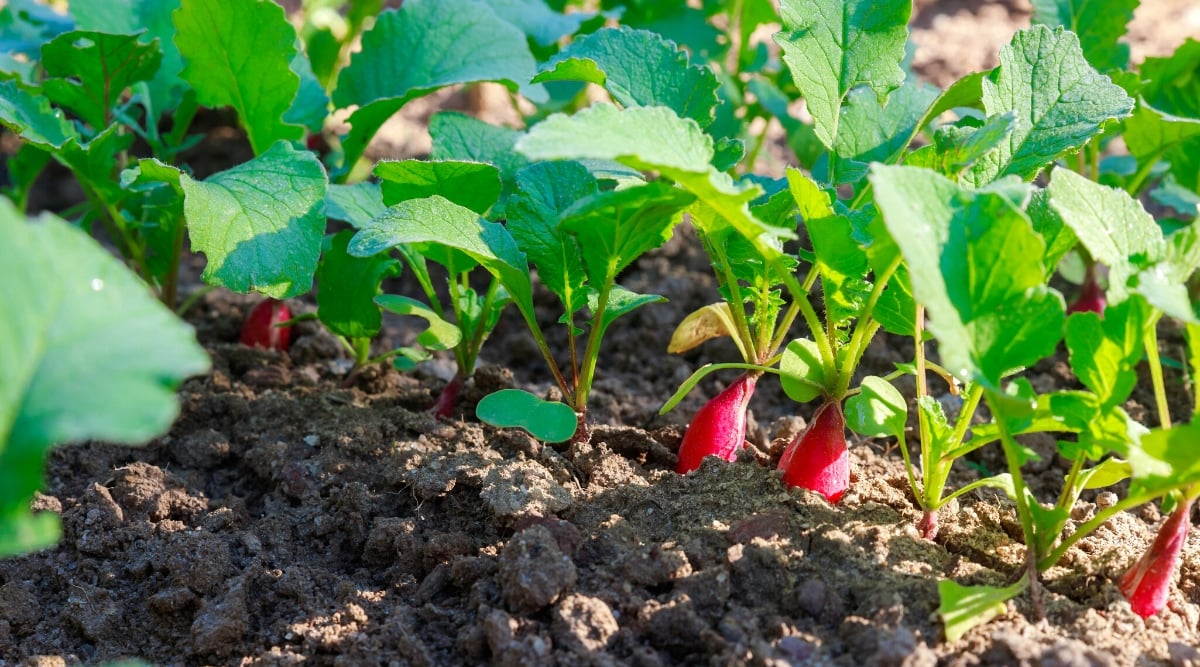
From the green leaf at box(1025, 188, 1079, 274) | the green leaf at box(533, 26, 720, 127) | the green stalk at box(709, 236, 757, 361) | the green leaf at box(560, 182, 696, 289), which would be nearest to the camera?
the green leaf at box(560, 182, 696, 289)

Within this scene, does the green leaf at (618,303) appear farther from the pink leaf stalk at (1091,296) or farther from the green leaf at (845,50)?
the pink leaf stalk at (1091,296)

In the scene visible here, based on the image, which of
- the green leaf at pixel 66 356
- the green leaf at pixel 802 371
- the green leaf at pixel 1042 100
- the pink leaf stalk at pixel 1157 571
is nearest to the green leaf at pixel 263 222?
the green leaf at pixel 66 356

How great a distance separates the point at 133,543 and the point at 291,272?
0.49m

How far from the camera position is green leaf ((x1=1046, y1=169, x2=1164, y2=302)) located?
1324mm

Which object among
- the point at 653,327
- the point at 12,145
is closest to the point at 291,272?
the point at 653,327

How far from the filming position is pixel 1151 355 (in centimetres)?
140

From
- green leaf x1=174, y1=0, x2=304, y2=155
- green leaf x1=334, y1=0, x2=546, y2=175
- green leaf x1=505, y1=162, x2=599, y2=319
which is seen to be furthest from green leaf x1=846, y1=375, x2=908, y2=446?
green leaf x1=174, y1=0, x2=304, y2=155

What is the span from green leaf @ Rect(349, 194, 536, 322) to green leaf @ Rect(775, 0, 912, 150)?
0.53m

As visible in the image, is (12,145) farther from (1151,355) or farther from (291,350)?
(1151,355)

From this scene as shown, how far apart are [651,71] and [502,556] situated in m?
0.83

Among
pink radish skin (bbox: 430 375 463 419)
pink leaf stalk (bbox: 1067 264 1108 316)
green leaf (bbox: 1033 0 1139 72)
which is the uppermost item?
green leaf (bbox: 1033 0 1139 72)

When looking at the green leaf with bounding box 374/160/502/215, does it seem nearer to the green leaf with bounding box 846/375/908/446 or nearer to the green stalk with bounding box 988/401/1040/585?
the green leaf with bounding box 846/375/908/446

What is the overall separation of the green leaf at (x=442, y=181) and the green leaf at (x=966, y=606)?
0.96m

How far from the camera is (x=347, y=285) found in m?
1.92
